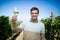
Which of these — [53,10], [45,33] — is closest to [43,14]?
[53,10]

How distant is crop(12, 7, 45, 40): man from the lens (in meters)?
1.97

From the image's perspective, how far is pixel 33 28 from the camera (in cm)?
201

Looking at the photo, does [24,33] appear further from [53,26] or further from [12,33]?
[53,26]

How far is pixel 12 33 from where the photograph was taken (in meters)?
2.09

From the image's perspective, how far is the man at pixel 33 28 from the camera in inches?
77.5

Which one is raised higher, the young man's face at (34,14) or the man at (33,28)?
the young man's face at (34,14)

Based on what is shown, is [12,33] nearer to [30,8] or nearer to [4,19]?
[4,19]

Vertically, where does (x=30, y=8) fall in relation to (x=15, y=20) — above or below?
above

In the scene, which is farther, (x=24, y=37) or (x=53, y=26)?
(x=53, y=26)

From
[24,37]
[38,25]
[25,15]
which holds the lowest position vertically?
[24,37]

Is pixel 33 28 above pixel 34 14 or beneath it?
beneath

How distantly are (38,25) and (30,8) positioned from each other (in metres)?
0.30

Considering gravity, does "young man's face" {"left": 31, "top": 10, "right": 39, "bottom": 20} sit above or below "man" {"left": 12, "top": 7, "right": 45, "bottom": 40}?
above

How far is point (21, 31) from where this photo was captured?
1974mm
